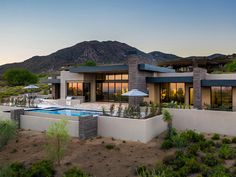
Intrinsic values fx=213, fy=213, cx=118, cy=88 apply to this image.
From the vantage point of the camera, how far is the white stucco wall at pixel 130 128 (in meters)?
12.2

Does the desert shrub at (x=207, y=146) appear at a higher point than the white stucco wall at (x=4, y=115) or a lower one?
lower

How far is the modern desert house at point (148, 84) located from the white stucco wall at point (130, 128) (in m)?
4.97

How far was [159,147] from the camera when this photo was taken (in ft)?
38.4

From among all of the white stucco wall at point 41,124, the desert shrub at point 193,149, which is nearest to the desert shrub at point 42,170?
the white stucco wall at point 41,124

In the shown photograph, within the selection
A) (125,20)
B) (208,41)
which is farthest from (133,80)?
(208,41)

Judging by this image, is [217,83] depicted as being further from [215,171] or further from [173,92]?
[215,171]

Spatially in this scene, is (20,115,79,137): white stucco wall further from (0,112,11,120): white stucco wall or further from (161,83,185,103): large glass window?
(161,83,185,103): large glass window

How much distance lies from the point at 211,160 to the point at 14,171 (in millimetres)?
8799

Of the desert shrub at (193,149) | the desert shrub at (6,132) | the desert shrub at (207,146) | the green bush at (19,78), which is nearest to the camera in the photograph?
the desert shrub at (193,149)

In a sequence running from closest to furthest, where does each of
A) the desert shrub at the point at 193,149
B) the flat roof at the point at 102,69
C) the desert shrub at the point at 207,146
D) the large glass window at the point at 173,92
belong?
1. the desert shrub at the point at 193,149
2. the desert shrub at the point at 207,146
3. the flat roof at the point at 102,69
4. the large glass window at the point at 173,92

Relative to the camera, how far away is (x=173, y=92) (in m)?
22.1

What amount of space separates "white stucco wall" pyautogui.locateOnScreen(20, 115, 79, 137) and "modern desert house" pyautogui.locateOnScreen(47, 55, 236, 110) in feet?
21.4

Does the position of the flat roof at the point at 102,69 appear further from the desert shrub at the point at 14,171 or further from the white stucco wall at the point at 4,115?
the desert shrub at the point at 14,171

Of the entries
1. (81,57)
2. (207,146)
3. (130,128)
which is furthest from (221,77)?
(81,57)
